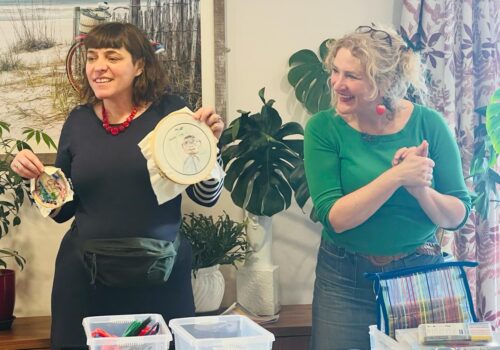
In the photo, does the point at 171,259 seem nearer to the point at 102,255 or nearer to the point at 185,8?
the point at 102,255

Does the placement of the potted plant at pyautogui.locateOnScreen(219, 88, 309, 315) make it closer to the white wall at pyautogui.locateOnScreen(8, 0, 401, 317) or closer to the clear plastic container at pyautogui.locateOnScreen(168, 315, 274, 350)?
the white wall at pyautogui.locateOnScreen(8, 0, 401, 317)

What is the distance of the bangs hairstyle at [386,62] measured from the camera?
5.02 ft

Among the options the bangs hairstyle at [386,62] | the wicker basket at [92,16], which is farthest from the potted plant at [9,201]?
the bangs hairstyle at [386,62]

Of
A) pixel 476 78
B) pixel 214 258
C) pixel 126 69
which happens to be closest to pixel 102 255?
pixel 126 69

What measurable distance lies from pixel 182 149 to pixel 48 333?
3.65ft

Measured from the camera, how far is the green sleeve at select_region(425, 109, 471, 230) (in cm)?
152

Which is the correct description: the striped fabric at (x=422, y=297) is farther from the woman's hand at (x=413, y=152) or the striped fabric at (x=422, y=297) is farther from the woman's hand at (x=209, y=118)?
the woman's hand at (x=209, y=118)

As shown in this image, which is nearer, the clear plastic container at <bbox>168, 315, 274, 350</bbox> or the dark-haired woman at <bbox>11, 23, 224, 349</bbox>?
the clear plastic container at <bbox>168, 315, 274, 350</bbox>

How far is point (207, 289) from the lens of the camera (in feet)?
7.30

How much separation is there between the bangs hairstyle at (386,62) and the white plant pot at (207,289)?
916 mm

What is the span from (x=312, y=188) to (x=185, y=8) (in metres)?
1.17

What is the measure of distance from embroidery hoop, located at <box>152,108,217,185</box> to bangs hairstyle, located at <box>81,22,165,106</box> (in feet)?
1.24

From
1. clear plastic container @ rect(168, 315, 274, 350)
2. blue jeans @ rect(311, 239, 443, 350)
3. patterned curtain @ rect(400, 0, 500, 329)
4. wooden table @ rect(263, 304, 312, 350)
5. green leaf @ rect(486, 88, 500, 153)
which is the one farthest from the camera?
patterned curtain @ rect(400, 0, 500, 329)

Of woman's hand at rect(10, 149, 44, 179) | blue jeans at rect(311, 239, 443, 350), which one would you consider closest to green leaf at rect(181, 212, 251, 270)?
blue jeans at rect(311, 239, 443, 350)
